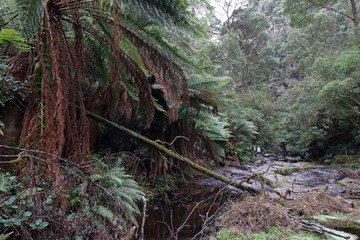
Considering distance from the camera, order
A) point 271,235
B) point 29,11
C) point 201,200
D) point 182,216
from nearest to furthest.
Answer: point 29,11
point 271,235
point 182,216
point 201,200

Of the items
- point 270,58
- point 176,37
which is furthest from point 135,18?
point 270,58

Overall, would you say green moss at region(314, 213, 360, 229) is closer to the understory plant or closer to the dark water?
the dark water

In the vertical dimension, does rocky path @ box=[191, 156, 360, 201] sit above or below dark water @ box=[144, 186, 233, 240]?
above

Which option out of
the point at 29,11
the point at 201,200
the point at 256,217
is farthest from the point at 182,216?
the point at 29,11

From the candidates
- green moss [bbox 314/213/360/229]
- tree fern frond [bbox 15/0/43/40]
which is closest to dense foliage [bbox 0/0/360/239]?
tree fern frond [bbox 15/0/43/40]

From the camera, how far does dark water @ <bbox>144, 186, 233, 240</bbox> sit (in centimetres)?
258

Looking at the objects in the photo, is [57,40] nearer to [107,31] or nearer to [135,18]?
[107,31]

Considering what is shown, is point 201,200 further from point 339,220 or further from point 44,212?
point 44,212

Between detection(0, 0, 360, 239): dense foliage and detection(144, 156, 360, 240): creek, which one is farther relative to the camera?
detection(144, 156, 360, 240): creek

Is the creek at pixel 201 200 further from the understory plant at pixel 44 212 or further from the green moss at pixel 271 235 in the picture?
the understory plant at pixel 44 212

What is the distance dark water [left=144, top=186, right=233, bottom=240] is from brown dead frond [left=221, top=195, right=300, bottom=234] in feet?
0.97

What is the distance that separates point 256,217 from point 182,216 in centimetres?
113

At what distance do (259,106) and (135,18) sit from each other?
11.9m

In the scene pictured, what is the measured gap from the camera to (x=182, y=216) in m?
3.27
